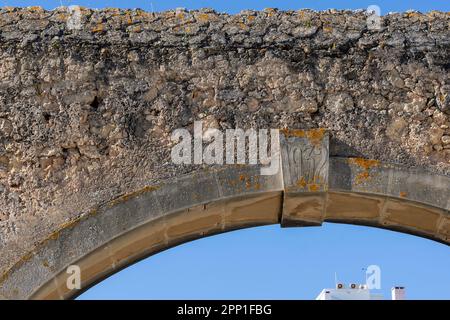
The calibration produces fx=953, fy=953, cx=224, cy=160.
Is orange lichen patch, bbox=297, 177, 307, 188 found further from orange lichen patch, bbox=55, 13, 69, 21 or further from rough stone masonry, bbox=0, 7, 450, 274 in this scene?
orange lichen patch, bbox=55, 13, 69, 21

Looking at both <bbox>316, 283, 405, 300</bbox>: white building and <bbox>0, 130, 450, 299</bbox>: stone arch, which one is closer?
<bbox>0, 130, 450, 299</bbox>: stone arch

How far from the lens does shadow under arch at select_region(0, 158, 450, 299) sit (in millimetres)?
5676

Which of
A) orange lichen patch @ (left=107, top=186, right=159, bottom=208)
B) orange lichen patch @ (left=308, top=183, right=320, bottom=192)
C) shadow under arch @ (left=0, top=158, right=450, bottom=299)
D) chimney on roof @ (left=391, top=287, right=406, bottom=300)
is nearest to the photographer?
shadow under arch @ (left=0, top=158, right=450, bottom=299)

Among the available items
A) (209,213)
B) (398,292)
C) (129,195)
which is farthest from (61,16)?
(398,292)

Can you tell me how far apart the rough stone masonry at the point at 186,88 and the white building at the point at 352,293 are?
457 inches

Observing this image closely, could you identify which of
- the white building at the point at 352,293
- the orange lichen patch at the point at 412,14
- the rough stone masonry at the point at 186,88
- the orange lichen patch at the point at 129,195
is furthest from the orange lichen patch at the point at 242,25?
the white building at the point at 352,293

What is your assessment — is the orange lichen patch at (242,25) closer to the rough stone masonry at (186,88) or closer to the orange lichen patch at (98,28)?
the rough stone masonry at (186,88)

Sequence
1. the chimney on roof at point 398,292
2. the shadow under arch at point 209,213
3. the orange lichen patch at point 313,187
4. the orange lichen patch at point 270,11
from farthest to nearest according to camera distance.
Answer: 1. the chimney on roof at point 398,292
2. the orange lichen patch at point 270,11
3. the orange lichen patch at point 313,187
4. the shadow under arch at point 209,213

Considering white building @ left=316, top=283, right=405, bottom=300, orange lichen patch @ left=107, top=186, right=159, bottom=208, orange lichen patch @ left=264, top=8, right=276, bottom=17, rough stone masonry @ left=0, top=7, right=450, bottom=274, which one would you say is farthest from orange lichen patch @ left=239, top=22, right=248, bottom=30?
white building @ left=316, top=283, right=405, bottom=300

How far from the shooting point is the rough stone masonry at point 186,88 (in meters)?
5.97

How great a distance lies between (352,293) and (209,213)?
12529mm

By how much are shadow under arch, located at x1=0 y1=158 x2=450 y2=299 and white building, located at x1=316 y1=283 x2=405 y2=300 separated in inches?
454

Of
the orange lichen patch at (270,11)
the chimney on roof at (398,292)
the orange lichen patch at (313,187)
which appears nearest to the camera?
the orange lichen patch at (313,187)

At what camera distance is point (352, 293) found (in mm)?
18016
